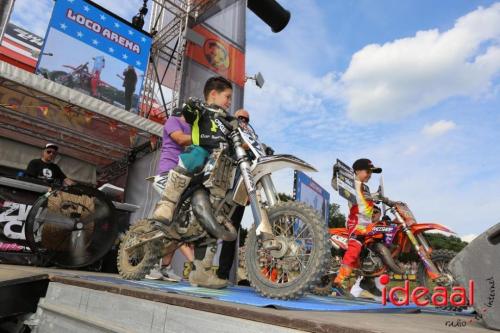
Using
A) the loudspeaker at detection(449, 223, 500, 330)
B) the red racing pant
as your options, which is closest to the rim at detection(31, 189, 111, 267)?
the red racing pant

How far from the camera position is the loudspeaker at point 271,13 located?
11.0 meters

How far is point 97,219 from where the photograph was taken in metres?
5.03

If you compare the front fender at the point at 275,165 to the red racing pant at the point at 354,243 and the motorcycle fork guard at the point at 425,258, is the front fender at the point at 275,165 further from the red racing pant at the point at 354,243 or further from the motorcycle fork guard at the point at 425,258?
the red racing pant at the point at 354,243

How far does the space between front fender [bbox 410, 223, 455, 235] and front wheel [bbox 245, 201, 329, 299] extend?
10.2 feet

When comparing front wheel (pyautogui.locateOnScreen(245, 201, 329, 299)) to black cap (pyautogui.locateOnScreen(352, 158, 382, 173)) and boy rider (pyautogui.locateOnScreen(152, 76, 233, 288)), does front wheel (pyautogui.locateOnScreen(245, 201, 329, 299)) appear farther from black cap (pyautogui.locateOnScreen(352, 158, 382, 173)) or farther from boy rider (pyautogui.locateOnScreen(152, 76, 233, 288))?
black cap (pyautogui.locateOnScreen(352, 158, 382, 173))

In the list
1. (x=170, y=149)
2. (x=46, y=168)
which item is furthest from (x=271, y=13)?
(x=170, y=149)

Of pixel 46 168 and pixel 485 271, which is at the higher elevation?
pixel 46 168

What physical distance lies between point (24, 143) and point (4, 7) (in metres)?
3.05

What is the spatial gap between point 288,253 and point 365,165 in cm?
343

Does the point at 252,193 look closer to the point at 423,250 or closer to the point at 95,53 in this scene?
the point at 423,250

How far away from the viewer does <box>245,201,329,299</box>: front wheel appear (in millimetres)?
2238

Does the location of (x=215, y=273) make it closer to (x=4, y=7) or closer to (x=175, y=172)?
(x=175, y=172)

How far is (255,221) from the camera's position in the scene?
2.62 metres

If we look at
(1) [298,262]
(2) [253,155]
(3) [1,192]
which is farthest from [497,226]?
(3) [1,192]
